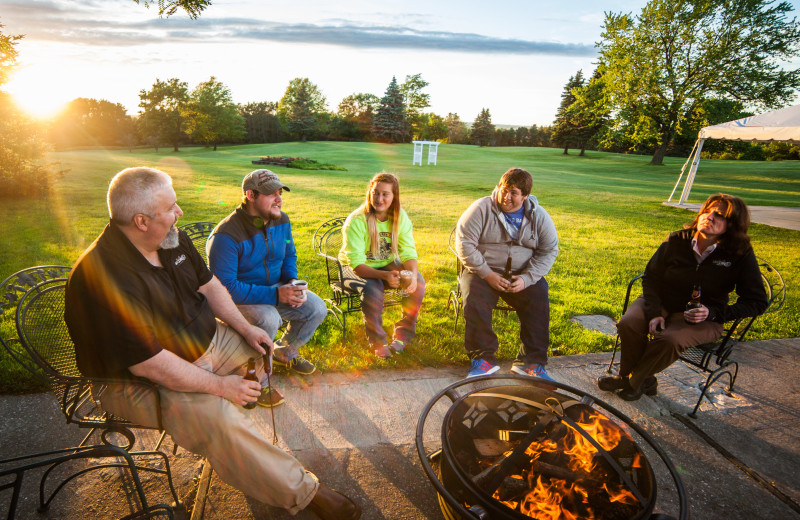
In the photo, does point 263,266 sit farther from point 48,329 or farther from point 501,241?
point 501,241

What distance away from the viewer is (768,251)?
25.4 feet

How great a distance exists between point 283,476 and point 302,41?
42.7 m

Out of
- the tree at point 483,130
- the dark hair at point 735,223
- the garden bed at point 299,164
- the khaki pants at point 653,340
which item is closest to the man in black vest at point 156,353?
the khaki pants at point 653,340

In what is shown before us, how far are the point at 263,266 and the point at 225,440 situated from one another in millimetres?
1593

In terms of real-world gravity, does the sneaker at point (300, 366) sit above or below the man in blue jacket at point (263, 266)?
below

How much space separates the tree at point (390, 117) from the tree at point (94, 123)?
31.2m

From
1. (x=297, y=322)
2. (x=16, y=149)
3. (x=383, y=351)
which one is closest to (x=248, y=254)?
(x=297, y=322)

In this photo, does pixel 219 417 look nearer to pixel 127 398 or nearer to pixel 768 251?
pixel 127 398

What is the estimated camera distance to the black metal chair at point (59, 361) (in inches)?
72.1

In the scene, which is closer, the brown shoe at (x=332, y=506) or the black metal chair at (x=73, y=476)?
the black metal chair at (x=73, y=476)

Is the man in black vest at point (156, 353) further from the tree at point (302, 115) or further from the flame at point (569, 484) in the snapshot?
the tree at point (302, 115)

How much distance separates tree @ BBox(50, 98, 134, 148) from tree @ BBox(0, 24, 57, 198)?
41234 millimetres

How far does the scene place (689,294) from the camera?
2.97 metres

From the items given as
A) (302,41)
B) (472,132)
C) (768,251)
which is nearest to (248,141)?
(302,41)
